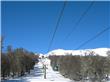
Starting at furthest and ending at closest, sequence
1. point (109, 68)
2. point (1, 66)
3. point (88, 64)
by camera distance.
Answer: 1. point (109, 68)
2. point (88, 64)
3. point (1, 66)

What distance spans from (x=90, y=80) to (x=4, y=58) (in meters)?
13.8

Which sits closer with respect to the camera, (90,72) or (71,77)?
(90,72)

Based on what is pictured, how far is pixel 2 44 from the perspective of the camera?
35875 millimetres

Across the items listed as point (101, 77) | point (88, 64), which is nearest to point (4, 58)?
point (88, 64)

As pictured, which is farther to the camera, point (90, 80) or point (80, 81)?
point (80, 81)

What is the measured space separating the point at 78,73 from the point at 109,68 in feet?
17.0

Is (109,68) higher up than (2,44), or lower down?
lower down

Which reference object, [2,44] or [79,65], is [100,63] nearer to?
[79,65]

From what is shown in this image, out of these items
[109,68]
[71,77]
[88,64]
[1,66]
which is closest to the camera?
[1,66]

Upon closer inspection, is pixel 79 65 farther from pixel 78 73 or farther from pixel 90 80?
pixel 90 80

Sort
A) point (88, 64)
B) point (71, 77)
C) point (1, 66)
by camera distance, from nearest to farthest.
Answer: point (1, 66) < point (88, 64) < point (71, 77)

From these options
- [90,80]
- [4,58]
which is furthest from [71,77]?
[4,58]

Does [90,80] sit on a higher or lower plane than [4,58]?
lower

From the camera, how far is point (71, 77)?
48781 millimetres
